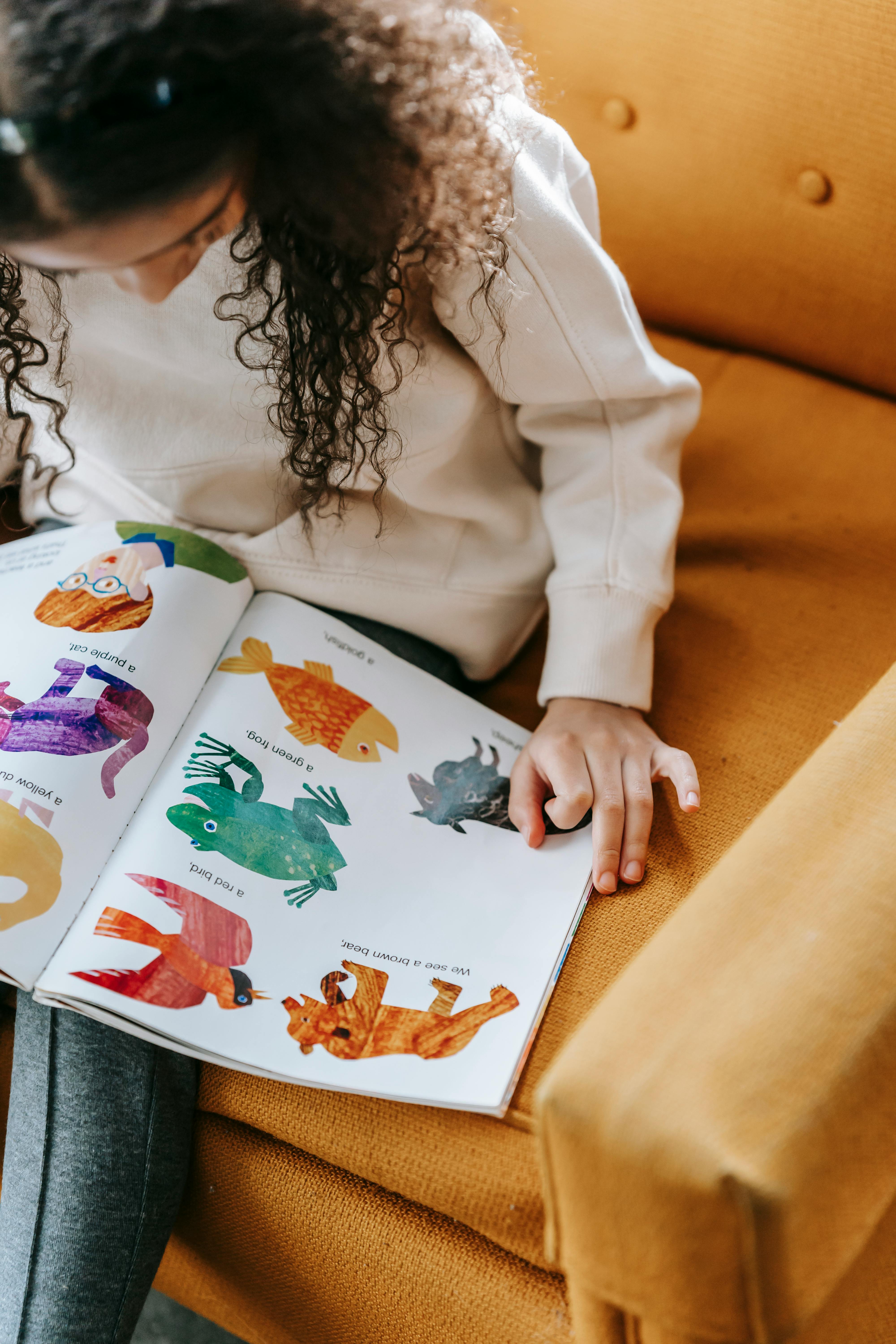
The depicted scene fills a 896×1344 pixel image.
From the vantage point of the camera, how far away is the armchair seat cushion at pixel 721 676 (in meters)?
0.47

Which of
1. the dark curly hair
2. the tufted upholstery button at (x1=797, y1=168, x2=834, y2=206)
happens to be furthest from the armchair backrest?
the dark curly hair

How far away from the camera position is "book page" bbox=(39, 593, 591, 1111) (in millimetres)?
462

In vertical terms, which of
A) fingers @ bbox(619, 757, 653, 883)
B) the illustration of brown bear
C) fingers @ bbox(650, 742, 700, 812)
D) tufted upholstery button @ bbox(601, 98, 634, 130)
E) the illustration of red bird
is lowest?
the illustration of brown bear

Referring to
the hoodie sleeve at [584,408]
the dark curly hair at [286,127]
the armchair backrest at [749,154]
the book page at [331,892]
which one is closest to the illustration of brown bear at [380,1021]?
the book page at [331,892]

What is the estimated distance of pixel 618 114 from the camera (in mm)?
771

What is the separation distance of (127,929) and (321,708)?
0.17 meters

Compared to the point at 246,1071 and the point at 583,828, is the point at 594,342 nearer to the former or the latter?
the point at 583,828

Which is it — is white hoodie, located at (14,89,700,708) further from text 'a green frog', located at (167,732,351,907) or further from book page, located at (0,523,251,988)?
text 'a green frog', located at (167,732,351,907)

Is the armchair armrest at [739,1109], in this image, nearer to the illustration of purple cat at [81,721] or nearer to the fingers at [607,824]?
the fingers at [607,824]

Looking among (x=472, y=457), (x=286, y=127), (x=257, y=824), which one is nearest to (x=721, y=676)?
(x=472, y=457)

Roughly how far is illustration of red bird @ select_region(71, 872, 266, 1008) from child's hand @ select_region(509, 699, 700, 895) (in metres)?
0.17

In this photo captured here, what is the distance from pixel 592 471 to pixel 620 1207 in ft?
1.41

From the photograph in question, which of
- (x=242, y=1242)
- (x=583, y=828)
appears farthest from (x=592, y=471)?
(x=242, y=1242)

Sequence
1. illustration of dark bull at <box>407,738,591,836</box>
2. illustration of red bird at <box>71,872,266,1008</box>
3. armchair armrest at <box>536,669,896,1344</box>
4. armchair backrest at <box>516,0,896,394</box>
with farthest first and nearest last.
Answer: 1. armchair backrest at <box>516,0,896,394</box>
2. illustration of dark bull at <box>407,738,591,836</box>
3. illustration of red bird at <box>71,872,266,1008</box>
4. armchair armrest at <box>536,669,896,1344</box>
